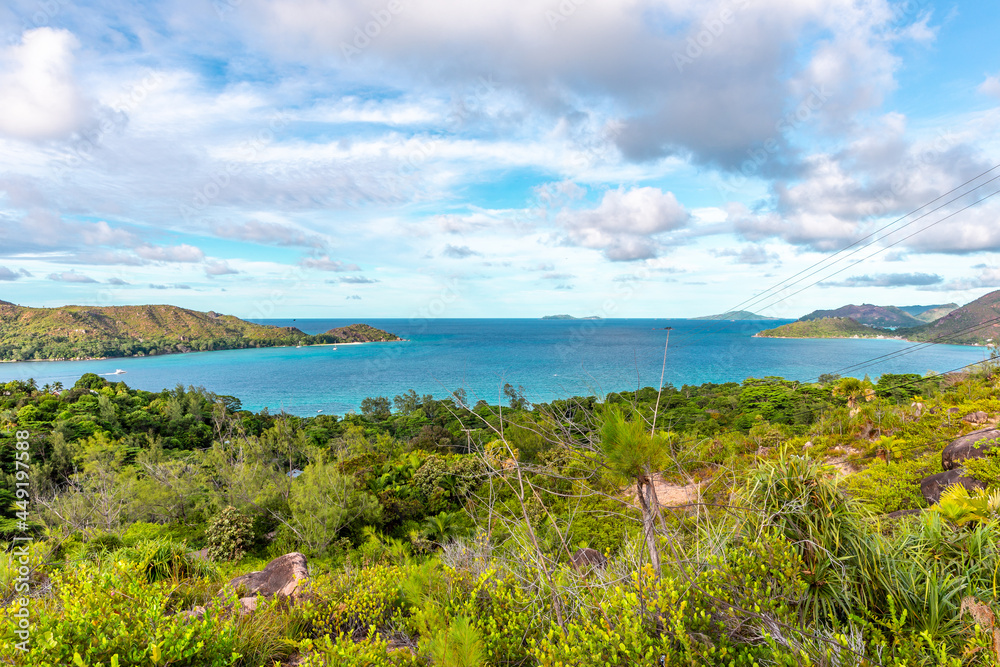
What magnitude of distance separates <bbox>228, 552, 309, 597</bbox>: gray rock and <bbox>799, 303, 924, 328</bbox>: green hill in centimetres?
17855

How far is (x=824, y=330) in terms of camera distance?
135 m

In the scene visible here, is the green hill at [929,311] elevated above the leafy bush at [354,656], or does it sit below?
above

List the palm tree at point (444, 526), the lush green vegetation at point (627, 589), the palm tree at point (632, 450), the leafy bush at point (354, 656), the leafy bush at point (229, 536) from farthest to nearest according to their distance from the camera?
the palm tree at point (444, 526)
the leafy bush at point (229, 536)
the leafy bush at point (354, 656)
the lush green vegetation at point (627, 589)
the palm tree at point (632, 450)

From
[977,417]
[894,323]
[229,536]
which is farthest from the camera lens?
[894,323]

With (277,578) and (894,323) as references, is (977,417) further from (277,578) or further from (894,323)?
(894,323)

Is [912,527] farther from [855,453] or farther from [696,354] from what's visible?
[696,354]

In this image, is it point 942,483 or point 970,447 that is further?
point 970,447

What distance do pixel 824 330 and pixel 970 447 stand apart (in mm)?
157635

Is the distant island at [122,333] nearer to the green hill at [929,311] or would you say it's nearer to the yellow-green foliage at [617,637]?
the yellow-green foliage at [617,637]

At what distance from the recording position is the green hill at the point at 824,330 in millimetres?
131438

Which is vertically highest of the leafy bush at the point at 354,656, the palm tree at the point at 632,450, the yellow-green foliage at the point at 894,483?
the palm tree at the point at 632,450

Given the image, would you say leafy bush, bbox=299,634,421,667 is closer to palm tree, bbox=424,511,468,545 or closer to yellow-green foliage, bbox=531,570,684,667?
yellow-green foliage, bbox=531,570,684,667

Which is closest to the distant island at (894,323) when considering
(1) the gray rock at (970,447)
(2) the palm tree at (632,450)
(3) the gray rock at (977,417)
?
(3) the gray rock at (977,417)

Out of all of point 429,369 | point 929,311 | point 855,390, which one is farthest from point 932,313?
point 855,390
